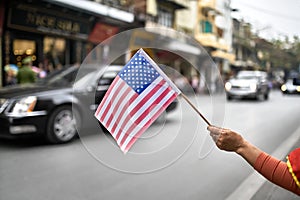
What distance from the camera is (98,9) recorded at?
14008 mm

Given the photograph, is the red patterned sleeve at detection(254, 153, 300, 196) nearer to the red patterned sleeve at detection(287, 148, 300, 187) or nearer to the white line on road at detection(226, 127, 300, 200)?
the red patterned sleeve at detection(287, 148, 300, 187)

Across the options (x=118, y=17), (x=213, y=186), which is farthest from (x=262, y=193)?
(x=118, y=17)

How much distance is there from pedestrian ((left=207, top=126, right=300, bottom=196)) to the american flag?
0.57 meters

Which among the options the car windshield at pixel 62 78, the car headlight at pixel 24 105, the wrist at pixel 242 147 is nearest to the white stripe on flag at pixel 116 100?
the wrist at pixel 242 147

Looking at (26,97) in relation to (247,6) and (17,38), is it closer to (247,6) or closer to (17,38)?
(247,6)

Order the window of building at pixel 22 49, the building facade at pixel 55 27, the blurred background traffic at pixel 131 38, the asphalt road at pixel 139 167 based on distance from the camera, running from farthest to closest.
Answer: the window of building at pixel 22 49 → the building facade at pixel 55 27 → the blurred background traffic at pixel 131 38 → the asphalt road at pixel 139 167

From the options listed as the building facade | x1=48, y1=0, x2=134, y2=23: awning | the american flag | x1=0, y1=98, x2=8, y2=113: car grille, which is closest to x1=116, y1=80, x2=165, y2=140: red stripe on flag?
the american flag

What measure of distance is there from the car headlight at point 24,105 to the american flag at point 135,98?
9.89 feet

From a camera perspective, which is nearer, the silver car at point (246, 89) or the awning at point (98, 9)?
the awning at point (98, 9)

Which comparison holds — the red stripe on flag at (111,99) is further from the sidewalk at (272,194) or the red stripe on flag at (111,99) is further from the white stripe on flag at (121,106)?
the sidewalk at (272,194)

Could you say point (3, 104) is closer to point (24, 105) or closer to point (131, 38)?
point (24, 105)

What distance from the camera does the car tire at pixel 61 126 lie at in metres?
5.31

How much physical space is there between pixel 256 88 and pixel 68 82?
10.6m

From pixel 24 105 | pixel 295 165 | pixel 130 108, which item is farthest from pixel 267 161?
pixel 24 105
